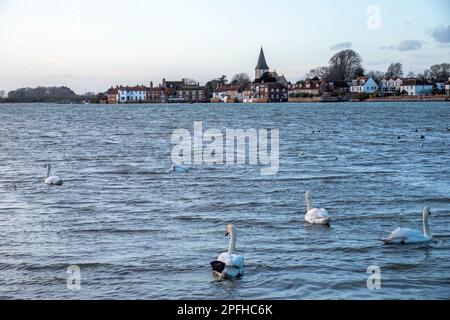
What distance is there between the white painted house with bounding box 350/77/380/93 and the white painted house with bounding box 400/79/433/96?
8.20 m

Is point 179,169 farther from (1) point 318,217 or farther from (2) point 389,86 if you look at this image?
(2) point 389,86

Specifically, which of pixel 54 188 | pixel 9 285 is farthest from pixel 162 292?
pixel 54 188

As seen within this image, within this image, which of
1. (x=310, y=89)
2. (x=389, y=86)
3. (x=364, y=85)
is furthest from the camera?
(x=310, y=89)

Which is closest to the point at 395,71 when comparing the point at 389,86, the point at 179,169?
the point at 389,86

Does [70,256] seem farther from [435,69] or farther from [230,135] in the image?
[435,69]

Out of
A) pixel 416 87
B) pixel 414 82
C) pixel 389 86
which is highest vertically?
pixel 414 82

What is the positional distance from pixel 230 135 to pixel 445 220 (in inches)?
1490

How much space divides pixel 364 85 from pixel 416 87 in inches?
532

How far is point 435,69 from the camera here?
195750 mm

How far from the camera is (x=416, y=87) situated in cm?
17788

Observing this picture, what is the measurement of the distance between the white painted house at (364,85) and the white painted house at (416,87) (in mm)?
8199

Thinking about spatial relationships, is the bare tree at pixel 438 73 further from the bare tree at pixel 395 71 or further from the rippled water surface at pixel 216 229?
the rippled water surface at pixel 216 229

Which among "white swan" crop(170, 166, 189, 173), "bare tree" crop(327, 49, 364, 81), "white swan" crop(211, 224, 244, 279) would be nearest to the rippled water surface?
"white swan" crop(211, 224, 244, 279)

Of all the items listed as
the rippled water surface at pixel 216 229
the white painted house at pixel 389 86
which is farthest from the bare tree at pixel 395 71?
the rippled water surface at pixel 216 229
